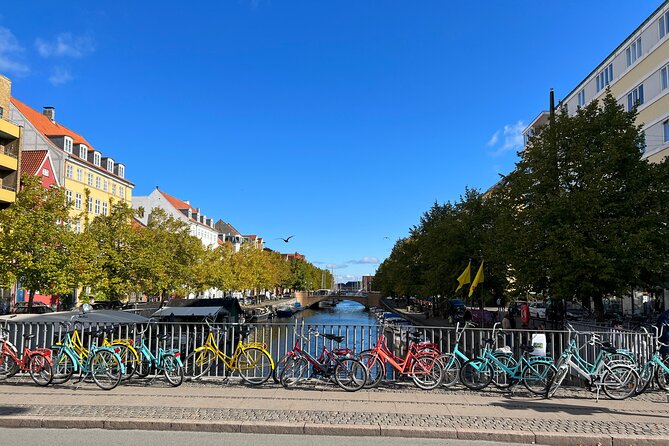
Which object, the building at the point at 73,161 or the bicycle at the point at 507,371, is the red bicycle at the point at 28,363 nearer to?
the bicycle at the point at 507,371

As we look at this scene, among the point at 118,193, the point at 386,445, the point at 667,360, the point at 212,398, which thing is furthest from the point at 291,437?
the point at 118,193

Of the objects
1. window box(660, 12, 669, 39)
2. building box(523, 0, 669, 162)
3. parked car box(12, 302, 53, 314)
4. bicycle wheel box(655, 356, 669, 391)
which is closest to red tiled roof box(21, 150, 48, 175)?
parked car box(12, 302, 53, 314)

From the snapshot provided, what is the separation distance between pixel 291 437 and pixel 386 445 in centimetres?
135

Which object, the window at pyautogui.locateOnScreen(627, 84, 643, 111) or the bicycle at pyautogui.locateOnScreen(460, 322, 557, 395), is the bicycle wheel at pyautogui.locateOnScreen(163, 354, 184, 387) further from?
the window at pyautogui.locateOnScreen(627, 84, 643, 111)

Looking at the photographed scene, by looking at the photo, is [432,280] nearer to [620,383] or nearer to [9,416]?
[620,383]

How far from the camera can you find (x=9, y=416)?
8000 mm

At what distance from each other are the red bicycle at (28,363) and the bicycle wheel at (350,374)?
569 centimetres

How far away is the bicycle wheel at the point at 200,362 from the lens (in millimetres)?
11094

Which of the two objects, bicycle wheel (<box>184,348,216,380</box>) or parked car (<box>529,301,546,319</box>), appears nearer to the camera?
bicycle wheel (<box>184,348,216,380</box>)

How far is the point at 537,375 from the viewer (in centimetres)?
1014

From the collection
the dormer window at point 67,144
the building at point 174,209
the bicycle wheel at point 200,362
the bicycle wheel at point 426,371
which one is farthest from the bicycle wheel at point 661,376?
the building at point 174,209

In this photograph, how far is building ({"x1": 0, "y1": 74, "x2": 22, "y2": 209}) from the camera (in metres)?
38.5

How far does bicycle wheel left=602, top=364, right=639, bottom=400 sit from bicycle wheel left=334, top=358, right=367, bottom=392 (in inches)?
180

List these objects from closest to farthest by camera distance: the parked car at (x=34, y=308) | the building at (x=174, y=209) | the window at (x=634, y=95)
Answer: the parked car at (x=34, y=308)
the window at (x=634, y=95)
the building at (x=174, y=209)
